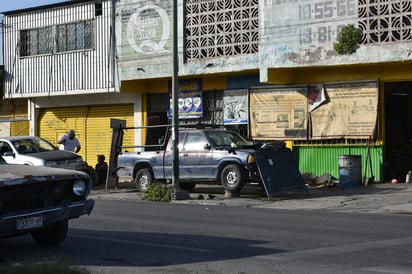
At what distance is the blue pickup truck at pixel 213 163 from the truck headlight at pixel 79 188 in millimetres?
9468

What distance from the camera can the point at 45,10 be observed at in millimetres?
30719

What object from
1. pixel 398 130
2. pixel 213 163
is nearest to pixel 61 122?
pixel 213 163

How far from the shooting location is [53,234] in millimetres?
10297

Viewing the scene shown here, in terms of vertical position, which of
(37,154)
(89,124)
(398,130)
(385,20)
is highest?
(385,20)

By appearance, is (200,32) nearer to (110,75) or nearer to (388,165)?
(110,75)

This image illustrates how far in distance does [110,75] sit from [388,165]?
35.5 ft

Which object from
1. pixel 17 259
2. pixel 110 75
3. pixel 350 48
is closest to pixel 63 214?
pixel 17 259

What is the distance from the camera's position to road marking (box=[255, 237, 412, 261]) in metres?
9.48

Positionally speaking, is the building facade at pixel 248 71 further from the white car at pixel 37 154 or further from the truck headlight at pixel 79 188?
the truck headlight at pixel 79 188

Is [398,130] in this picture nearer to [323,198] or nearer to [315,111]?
[315,111]

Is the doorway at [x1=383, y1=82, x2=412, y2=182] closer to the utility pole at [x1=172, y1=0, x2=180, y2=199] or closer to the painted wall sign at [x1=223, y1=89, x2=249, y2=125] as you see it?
the painted wall sign at [x1=223, y1=89, x2=249, y2=125]

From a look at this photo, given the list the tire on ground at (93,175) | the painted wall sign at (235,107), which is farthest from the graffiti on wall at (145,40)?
the tire on ground at (93,175)

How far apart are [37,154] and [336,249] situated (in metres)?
13.6

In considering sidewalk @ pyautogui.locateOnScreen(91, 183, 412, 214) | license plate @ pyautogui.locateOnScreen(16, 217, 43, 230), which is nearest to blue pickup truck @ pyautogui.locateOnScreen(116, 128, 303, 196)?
sidewalk @ pyautogui.locateOnScreen(91, 183, 412, 214)
